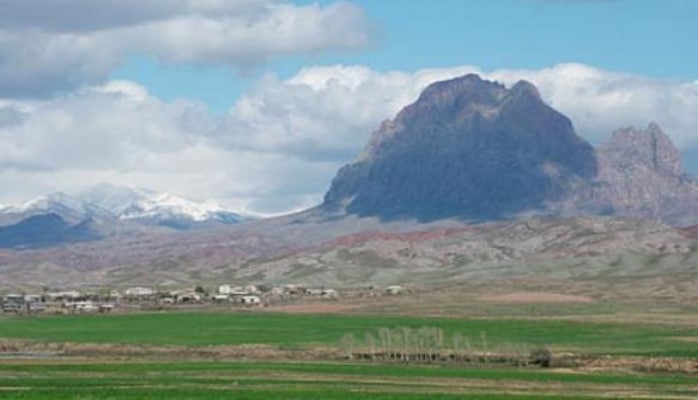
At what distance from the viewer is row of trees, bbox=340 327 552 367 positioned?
444 ft

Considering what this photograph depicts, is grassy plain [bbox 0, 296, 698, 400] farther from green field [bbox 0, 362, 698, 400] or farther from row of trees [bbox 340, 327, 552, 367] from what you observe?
row of trees [bbox 340, 327, 552, 367]

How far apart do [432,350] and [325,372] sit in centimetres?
3092

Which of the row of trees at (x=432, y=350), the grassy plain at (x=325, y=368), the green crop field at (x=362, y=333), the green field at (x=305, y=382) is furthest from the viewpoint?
the green crop field at (x=362, y=333)

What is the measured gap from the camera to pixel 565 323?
190500 millimetres

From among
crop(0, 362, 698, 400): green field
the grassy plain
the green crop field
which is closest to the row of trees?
the grassy plain

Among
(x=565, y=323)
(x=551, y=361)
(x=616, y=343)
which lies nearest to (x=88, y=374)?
(x=551, y=361)

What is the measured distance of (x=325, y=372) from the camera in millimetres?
114750

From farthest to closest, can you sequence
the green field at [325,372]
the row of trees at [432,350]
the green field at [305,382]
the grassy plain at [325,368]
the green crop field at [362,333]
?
the green crop field at [362,333] → the row of trees at [432,350] → the grassy plain at [325,368] → the green field at [325,372] → the green field at [305,382]

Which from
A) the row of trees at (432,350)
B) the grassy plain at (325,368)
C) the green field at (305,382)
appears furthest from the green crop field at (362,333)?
the green field at (305,382)

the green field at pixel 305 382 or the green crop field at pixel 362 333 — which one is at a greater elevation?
the green crop field at pixel 362 333

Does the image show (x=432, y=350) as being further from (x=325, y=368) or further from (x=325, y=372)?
(x=325, y=372)

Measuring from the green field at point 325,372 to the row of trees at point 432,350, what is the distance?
3.00 m

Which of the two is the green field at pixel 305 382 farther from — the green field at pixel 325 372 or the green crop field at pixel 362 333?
the green crop field at pixel 362 333

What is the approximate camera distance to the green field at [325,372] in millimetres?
92312
